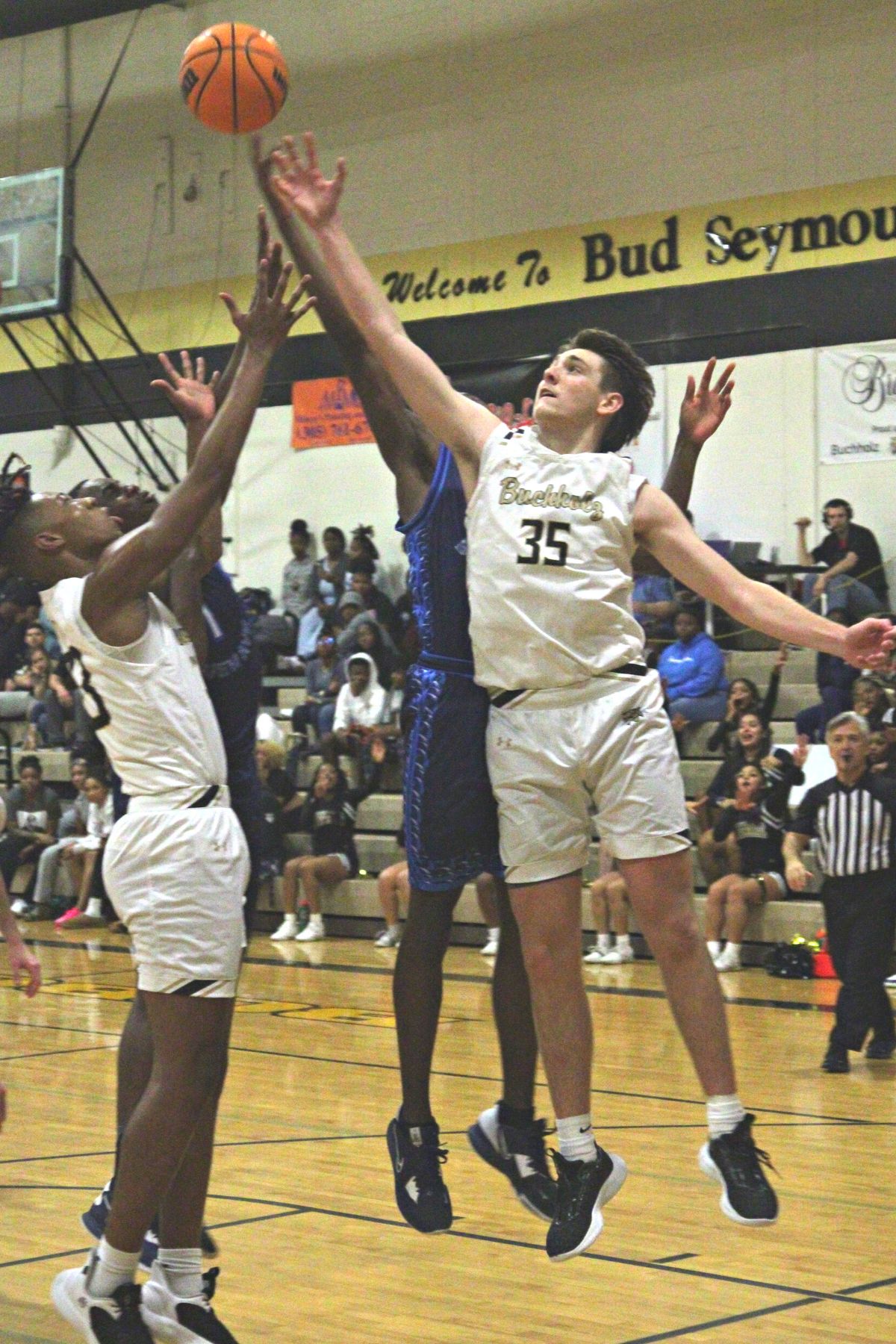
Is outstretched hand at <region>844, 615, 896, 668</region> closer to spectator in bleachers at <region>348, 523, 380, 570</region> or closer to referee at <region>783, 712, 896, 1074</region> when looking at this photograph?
referee at <region>783, 712, 896, 1074</region>

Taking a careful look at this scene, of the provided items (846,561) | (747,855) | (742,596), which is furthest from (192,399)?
(846,561)

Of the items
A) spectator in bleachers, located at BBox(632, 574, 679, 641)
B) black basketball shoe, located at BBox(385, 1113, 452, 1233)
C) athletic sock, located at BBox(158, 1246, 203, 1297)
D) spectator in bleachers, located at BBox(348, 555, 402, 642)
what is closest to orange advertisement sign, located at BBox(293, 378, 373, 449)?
spectator in bleachers, located at BBox(348, 555, 402, 642)

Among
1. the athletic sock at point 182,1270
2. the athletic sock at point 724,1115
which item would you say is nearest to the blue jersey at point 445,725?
the athletic sock at point 724,1115

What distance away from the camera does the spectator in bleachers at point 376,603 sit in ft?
54.9

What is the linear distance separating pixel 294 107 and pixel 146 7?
186 centimetres

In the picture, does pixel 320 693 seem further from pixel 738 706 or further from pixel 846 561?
pixel 846 561

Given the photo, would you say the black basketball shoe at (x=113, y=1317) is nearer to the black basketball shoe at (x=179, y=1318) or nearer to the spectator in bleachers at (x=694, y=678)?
the black basketball shoe at (x=179, y=1318)

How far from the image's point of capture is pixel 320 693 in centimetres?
1642

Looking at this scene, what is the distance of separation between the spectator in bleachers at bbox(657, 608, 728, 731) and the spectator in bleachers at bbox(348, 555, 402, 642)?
124 inches

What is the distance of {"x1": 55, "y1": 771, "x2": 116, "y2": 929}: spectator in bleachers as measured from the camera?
50.2ft

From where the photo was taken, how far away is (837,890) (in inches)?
354

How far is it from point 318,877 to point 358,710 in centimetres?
168

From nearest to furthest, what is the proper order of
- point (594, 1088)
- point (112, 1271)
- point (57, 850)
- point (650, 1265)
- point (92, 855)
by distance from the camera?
1. point (112, 1271)
2. point (650, 1265)
3. point (594, 1088)
4. point (92, 855)
5. point (57, 850)

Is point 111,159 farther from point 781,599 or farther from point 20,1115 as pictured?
point 781,599
